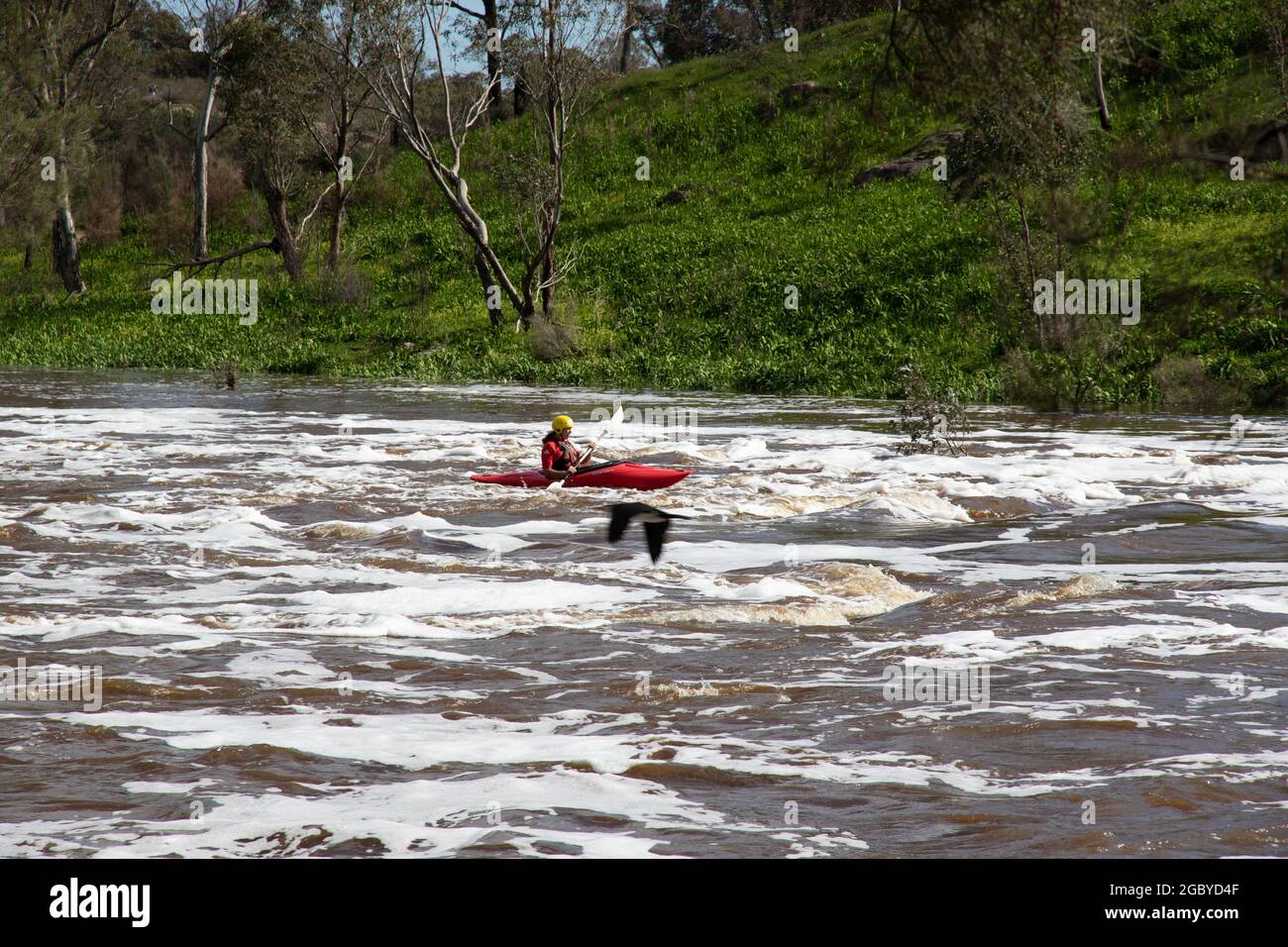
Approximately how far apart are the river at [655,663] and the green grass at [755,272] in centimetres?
1262

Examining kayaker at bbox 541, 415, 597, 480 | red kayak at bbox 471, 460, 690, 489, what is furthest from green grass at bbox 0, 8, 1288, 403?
kayaker at bbox 541, 415, 597, 480

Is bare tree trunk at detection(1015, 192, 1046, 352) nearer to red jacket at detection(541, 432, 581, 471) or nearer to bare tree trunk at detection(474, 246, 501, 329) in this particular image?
bare tree trunk at detection(474, 246, 501, 329)

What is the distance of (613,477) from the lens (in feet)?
46.9

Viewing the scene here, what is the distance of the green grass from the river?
1262 centimetres

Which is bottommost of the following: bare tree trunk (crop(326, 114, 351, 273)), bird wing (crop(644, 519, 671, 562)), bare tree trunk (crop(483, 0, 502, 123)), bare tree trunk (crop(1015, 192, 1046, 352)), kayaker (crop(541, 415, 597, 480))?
bird wing (crop(644, 519, 671, 562))

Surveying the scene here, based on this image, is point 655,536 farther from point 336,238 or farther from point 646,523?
point 336,238

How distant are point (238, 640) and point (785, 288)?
2671 centimetres

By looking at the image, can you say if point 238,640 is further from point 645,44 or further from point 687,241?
point 645,44

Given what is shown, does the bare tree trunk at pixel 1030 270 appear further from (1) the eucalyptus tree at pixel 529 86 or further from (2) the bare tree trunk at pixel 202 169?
(2) the bare tree trunk at pixel 202 169

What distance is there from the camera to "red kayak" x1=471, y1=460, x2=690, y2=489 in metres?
14.2

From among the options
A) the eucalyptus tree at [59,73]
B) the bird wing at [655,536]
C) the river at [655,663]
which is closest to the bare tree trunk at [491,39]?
the eucalyptus tree at [59,73]

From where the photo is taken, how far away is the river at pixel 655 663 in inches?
201

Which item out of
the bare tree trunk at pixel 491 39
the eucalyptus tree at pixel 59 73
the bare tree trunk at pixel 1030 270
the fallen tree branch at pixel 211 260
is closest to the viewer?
the bare tree trunk at pixel 1030 270

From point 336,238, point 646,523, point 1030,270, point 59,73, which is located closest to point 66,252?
point 59,73
